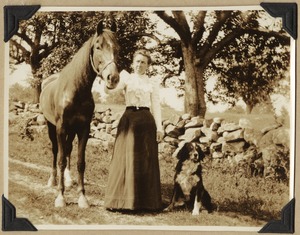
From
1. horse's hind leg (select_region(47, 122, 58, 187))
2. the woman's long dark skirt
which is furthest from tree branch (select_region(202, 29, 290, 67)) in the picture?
horse's hind leg (select_region(47, 122, 58, 187))

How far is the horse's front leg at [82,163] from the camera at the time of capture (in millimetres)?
1873

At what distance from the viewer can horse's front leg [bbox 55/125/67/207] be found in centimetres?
187

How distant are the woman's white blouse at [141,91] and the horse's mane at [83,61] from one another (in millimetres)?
119

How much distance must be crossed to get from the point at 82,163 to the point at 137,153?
0.76 feet

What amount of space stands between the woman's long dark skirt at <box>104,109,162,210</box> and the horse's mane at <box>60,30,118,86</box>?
24 centimetres

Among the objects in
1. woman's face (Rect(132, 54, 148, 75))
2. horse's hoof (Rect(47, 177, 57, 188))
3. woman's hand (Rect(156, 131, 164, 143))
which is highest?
woman's face (Rect(132, 54, 148, 75))

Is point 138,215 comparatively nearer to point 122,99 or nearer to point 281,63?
point 122,99

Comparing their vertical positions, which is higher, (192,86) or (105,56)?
(105,56)

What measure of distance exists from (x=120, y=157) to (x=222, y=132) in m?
0.43

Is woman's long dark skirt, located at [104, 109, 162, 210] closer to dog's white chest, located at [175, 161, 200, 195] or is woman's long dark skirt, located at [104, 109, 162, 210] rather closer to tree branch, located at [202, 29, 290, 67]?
dog's white chest, located at [175, 161, 200, 195]

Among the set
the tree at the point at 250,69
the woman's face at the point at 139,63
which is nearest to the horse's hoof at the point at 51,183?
the woman's face at the point at 139,63

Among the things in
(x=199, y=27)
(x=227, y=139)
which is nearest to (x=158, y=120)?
(x=227, y=139)

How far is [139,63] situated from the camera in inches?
73.8

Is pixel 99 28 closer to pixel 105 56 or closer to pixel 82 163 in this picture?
pixel 105 56
